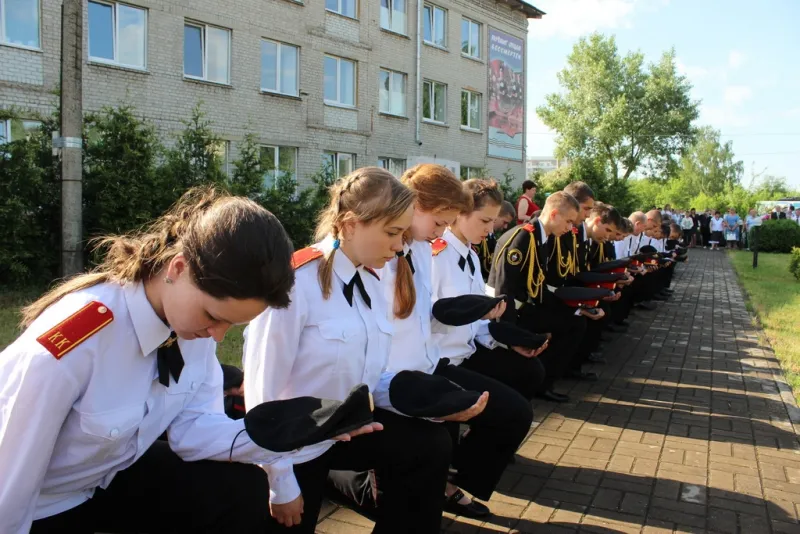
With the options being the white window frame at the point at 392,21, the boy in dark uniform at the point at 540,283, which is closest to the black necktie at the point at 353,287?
the boy in dark uniform at the point at 540,283

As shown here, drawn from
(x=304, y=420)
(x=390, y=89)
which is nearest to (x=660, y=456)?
(x=304, y=420)

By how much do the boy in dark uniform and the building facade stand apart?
8.12 meters

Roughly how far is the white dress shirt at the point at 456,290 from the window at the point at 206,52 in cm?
1445

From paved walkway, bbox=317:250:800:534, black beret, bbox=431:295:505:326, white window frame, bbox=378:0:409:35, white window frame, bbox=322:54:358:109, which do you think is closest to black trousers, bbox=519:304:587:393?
paved walkway, bbox=317:250:800:534

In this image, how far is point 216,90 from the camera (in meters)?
17.5

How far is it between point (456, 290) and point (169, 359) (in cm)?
231

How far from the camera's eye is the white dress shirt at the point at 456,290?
389 centimetres

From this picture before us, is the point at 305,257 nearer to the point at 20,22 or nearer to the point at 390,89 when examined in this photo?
the point at 20,22

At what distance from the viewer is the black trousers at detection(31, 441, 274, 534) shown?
2146mm

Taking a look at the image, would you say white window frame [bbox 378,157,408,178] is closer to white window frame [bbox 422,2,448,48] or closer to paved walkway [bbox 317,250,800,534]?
white window frame [bbox 422,2,448,48]

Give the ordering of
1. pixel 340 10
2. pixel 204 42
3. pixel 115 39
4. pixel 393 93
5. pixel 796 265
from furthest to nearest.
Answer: pixel 393 93 → pixel 340 10 → pixel 796 265 → pixel 204 42 → pixel 115 39

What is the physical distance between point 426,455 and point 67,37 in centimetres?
764

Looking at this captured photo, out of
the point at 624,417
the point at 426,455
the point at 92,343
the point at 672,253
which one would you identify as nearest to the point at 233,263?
the point at 92,343

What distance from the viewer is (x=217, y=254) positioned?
1.80 metres
